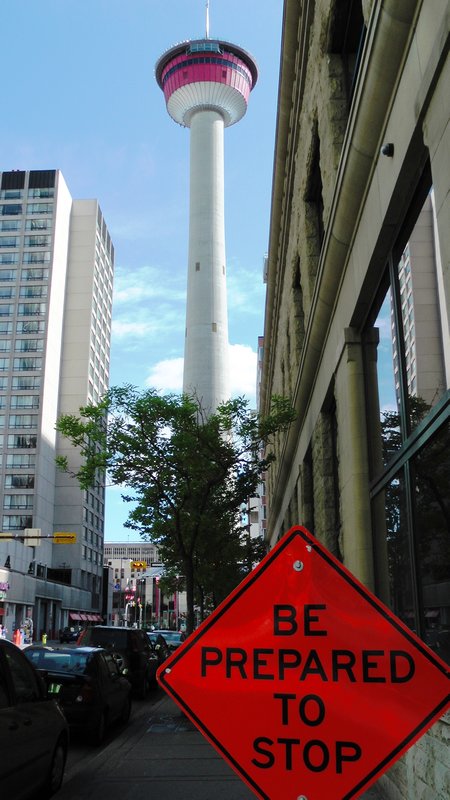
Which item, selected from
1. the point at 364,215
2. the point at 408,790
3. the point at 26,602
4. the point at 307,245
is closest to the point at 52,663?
the point at 408,790

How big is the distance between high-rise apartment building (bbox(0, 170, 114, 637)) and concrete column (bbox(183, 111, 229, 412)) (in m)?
21.3

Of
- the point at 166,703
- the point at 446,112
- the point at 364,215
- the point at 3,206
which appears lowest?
the point at 166,703

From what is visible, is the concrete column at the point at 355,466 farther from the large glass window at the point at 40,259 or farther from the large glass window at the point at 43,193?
A: the large glass window at the point at 43,193

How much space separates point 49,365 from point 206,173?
105 ft

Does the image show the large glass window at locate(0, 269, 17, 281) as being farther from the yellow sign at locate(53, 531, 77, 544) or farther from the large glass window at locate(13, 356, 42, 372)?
the yellow sign at locate(53, 531, 77, 544)

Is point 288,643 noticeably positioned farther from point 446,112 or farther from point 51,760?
point 51,760

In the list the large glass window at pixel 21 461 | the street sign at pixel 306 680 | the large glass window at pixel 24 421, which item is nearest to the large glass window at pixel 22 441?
the large glass window at pixel 21 461

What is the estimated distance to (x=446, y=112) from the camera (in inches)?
229

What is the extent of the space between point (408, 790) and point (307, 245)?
11.4 m

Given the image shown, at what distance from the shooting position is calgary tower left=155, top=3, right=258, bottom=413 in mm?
83312

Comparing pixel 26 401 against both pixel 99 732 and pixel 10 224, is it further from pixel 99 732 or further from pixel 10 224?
pixel 99 732

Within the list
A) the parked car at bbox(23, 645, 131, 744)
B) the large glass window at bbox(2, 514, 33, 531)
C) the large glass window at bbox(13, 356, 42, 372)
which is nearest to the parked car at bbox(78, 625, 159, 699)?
the parked car at bbox(23, 645, 131, 744)

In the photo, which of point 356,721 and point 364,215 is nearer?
point 356,721

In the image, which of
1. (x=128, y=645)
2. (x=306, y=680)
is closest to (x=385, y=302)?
(x=306, y=680)
